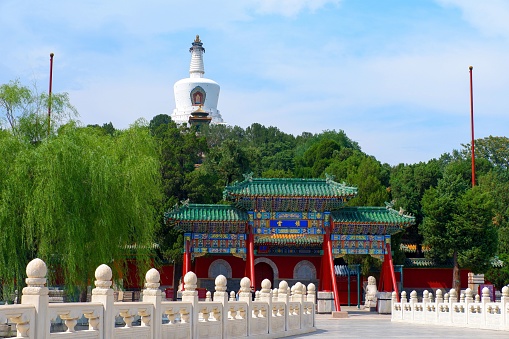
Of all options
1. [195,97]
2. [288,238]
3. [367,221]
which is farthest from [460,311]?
[195,97]

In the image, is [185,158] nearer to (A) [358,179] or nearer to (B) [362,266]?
(A) [358,179]

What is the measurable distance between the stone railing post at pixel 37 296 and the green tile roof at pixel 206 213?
21655mm

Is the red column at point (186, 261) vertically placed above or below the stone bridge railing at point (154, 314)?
above

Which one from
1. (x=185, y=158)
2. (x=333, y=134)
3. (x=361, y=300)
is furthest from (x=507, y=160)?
(x=361, y=300)

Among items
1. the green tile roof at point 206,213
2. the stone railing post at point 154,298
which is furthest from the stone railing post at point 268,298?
the green tile roof at point 206,213

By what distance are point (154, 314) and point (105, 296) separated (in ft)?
5.52

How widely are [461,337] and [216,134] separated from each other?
5267 centimetres

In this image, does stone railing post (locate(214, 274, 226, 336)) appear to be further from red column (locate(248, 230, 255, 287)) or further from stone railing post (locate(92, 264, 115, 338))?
red column (locate(248, 230, 255, 287))

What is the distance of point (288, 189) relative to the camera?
31391mm

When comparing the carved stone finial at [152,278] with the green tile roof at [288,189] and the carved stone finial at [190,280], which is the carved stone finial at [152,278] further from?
the green tile roof at [288,189]

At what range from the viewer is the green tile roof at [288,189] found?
30.9 m

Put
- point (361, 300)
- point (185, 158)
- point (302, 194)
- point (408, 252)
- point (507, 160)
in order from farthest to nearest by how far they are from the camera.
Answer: point (507, 160), point (185, 158), point (408, 252), point (361, 300), point (302, 194)

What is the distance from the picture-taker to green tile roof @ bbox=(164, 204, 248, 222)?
102 feet

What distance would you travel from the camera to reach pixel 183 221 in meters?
31.2
